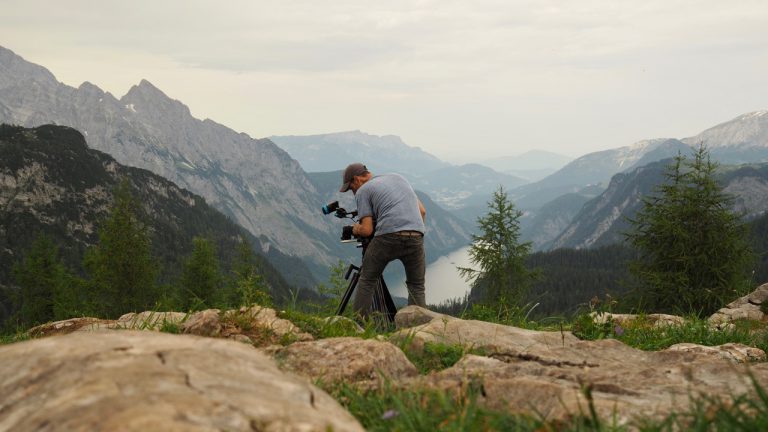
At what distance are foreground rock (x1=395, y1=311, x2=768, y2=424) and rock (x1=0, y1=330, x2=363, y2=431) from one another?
4.12 ft

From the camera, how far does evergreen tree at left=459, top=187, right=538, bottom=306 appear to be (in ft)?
107

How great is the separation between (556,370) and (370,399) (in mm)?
1648

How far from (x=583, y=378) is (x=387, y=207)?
19.0ft

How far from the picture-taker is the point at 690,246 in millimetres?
24906

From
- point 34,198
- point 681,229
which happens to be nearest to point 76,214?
point 34,198

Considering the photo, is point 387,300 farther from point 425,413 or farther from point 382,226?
point 425,413

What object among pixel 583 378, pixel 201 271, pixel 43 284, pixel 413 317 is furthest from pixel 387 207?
pixel 43 284

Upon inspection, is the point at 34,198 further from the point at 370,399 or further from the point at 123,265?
the point at 370,399

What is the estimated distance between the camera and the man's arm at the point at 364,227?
9281 mm

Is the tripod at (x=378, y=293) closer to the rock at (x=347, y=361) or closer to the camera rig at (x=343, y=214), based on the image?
the camera rig at (x=343, y=214)

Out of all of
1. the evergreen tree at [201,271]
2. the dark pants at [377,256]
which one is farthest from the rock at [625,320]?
the evergreen tree at [201,271]

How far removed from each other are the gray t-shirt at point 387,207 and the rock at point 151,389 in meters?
6.12

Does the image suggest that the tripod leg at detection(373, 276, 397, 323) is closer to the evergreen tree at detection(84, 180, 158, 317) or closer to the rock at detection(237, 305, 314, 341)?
the rock at detection(237, 305, 314, 341)

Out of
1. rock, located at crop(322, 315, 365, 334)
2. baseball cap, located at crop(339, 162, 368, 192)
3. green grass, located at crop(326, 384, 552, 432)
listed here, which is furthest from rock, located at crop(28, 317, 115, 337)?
green grass, located at crop(326, 384, 552, 432)
